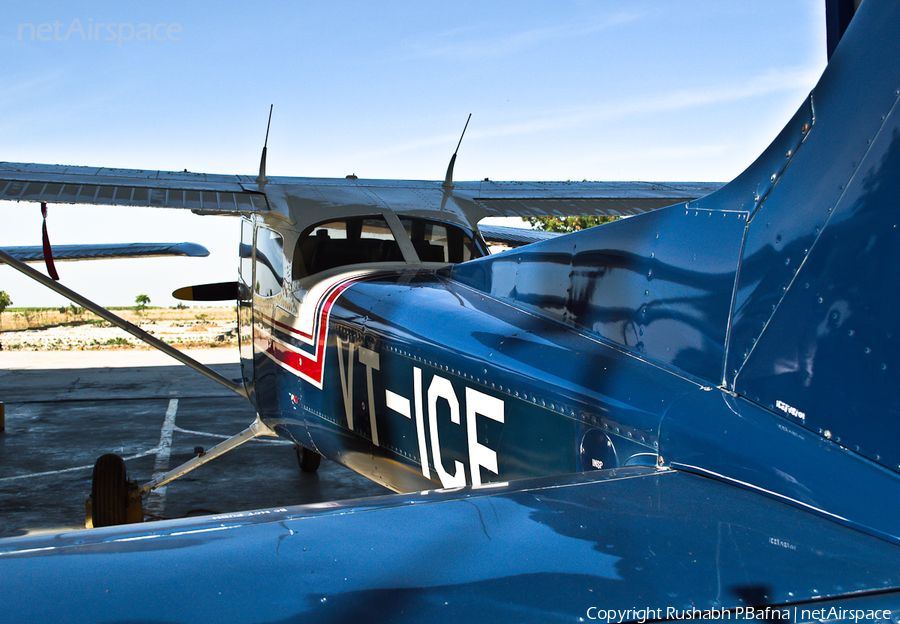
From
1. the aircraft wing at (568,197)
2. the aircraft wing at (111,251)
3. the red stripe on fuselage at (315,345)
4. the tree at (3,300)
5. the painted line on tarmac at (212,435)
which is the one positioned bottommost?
the tree at (3,300)

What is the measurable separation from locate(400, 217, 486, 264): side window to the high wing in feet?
0.64

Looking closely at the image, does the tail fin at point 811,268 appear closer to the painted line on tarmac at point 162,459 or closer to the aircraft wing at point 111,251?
the painted line on tarmac at point 162,459

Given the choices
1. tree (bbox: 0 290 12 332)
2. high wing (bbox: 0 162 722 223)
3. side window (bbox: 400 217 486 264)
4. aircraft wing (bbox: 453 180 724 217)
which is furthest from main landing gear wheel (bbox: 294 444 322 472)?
tree (bbox: 0 290 12 332)

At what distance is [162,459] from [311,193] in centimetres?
521

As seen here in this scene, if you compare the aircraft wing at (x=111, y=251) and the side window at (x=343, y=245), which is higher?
the side window at (x=343, y=245)

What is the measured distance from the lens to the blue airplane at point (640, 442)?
123 centimetres

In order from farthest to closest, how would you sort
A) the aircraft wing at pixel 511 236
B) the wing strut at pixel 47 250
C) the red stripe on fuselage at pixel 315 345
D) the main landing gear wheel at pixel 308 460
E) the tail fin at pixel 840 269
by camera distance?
1. the aircraft wing at pixel 511 236
2. the main landing gear wheel at pixel 308 460
3. the wing strut at pixel 47 250
4. the red stripe on fuselage at pixel 315 345
5. the tail fin at pixel 840 269

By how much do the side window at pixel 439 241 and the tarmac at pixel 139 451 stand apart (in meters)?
3.07

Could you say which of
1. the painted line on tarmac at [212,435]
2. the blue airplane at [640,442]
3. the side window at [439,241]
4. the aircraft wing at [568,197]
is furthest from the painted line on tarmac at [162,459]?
the blue airplane at [640,442]

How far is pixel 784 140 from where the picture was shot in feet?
6.39

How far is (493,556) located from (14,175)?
571cm

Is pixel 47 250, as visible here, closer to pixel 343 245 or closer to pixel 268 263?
pixel 268 263

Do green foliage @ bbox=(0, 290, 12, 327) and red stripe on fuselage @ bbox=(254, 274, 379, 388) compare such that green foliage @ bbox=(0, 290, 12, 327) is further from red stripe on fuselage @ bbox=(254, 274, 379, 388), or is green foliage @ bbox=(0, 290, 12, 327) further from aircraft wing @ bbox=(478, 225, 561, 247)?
red stripe on fuselage @ bbox=(254, 274, 379, 388)

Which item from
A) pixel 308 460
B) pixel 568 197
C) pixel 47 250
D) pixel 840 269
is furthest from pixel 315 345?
pixel 308 460
